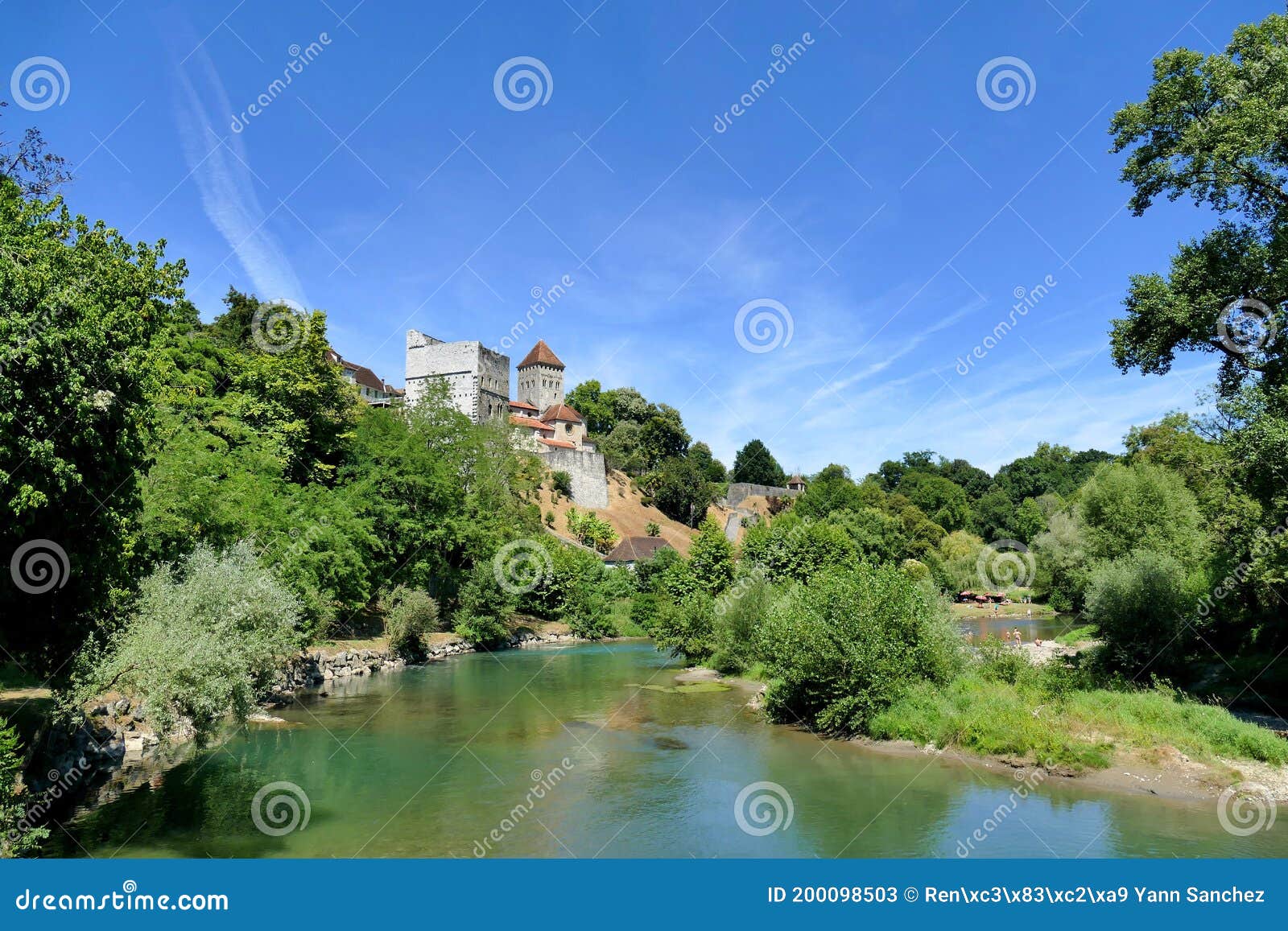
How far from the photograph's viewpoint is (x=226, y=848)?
1241 centimetres

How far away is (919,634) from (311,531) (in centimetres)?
2256

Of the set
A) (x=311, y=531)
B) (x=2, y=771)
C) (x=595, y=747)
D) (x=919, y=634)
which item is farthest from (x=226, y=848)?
(x=311, y=531)

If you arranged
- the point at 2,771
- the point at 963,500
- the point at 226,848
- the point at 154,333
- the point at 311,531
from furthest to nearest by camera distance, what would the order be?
the point at 963,500 → the point at 311,531 → the point at 154,333 → the point at 226,848 → the point at 2,771

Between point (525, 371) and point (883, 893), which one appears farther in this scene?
point (525, 371)

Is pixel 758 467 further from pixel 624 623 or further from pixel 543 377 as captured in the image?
pixel 624 623

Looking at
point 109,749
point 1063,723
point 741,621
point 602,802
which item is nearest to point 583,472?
point 741,621

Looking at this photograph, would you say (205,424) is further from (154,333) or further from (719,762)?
(719,762)

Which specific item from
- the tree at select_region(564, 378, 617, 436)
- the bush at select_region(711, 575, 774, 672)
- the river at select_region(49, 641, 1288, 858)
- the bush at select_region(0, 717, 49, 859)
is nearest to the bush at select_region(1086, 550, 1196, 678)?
the river at select_region(49, 641, 1288, 858)

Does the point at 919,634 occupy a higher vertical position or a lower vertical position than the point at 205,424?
lower

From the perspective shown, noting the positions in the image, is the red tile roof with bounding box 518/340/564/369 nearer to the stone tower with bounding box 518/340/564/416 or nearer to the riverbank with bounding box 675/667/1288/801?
the stone tower with bounding box 518/340/564/416

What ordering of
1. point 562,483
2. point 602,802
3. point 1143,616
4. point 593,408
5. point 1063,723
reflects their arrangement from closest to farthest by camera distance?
point 602,802 → point 1063,723 → point 1143,616 → point 562,483 → point 593,408

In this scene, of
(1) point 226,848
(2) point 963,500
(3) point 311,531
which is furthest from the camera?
(2) point 963,500

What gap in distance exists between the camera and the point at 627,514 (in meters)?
90.4

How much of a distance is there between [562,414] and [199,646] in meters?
84.2
